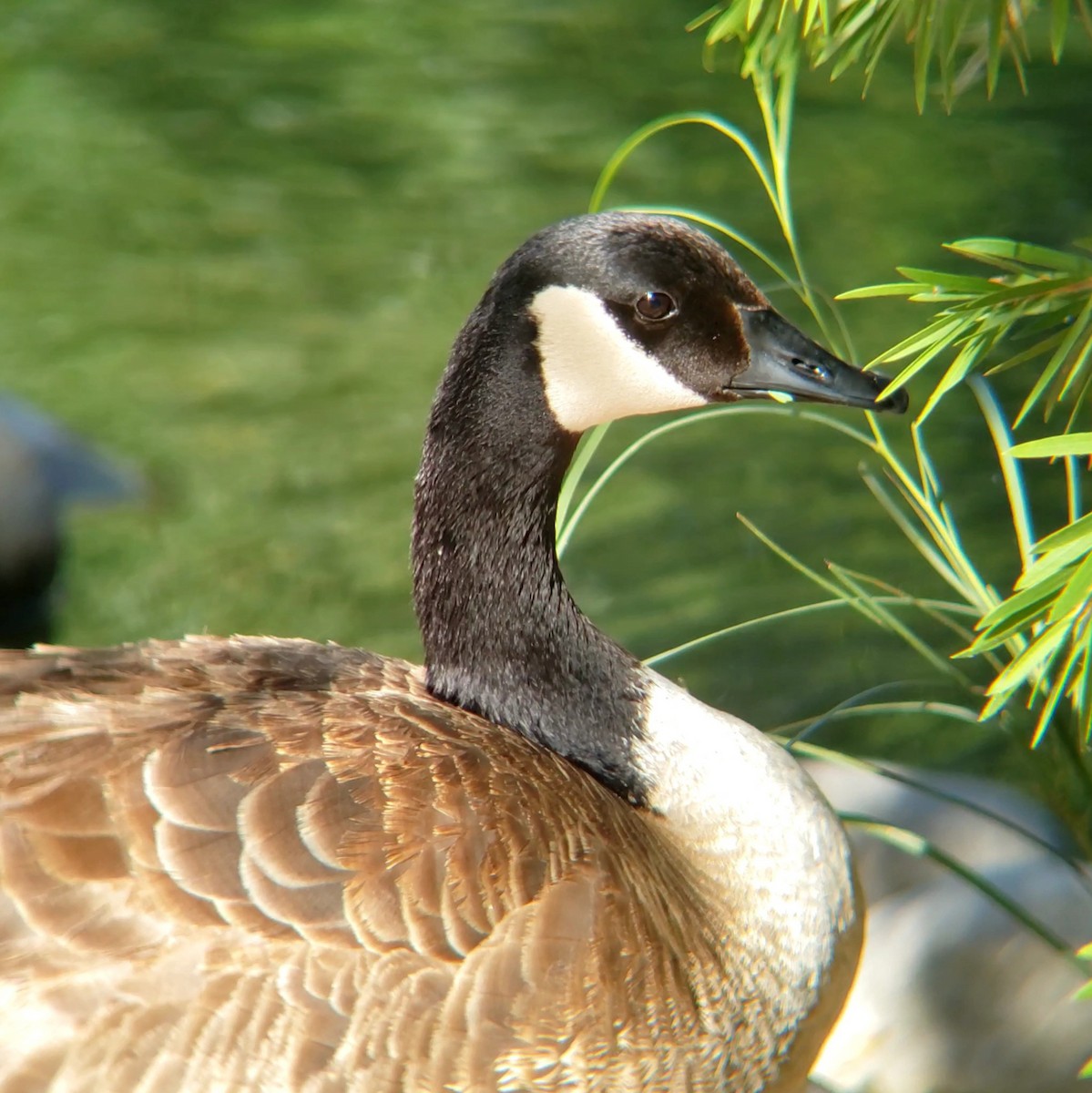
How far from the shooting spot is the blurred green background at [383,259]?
555cm

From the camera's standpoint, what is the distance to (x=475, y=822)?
2.50m

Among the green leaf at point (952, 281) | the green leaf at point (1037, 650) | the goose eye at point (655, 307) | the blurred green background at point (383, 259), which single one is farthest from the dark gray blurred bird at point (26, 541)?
the green leaf at point (1037, 650)

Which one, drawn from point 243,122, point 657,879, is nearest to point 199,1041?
point 657,879

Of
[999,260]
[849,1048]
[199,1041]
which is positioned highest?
[999,260]

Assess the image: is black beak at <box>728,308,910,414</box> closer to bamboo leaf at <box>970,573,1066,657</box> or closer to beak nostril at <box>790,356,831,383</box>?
beak nostril at <box>790,356,831,383</box>

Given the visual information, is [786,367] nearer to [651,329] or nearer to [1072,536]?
[651,329]

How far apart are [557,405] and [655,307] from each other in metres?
0.23

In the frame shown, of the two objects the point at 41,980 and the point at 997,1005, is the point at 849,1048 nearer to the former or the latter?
the point at 997,1005

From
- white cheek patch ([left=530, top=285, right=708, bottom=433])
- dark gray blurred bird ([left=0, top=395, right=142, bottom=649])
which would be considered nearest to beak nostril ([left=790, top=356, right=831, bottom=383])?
white cheek patch ([left=530, top=285, right=708, bottom=433])

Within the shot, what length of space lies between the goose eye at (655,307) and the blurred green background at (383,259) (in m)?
1.75

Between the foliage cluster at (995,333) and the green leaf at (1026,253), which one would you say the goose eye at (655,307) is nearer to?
the foliage cluster at (995,333)

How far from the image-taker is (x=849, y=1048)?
3352mm

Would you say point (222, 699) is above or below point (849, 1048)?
above

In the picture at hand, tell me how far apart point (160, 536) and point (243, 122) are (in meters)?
4.06
